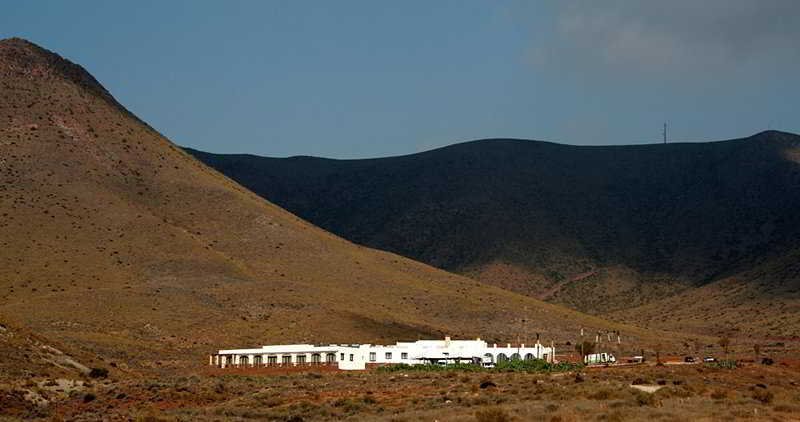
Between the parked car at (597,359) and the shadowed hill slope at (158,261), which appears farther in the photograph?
the shadowed hill slope at (158,261)

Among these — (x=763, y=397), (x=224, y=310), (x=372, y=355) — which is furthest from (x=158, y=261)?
(x=763, y=397)

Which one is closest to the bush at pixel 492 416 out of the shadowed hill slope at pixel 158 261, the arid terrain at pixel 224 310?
the arid terrain at pixel 224 310

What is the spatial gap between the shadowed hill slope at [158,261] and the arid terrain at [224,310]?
0.26 m

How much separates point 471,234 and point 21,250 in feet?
288

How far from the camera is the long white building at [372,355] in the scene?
9056cm

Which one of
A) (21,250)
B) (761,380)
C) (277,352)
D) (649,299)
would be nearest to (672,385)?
(761,380)

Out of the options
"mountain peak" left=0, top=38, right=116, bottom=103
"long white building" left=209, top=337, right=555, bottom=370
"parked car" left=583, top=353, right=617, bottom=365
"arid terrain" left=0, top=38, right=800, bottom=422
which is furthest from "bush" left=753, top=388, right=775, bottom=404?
"mountain peak" left=0, top=38, right=116, bottom=103

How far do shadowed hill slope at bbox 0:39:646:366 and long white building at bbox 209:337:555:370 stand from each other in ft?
13.5

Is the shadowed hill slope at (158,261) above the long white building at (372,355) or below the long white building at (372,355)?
above

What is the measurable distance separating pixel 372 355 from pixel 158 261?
29.3 metres

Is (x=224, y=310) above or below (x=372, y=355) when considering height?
above

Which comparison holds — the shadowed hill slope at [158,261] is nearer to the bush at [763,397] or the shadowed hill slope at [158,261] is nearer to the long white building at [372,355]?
the long white building at [372,355]

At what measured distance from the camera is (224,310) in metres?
107

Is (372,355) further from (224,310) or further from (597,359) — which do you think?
(224,310)
